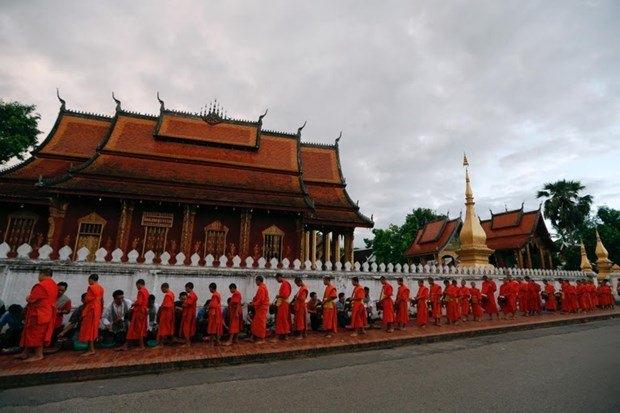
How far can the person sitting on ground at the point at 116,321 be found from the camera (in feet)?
21.1

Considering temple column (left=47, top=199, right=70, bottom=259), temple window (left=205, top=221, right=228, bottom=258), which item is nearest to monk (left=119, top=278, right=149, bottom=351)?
temple window (left=205, top=221, right=228, bottom=258)

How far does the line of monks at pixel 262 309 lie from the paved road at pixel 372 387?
4.55 ft

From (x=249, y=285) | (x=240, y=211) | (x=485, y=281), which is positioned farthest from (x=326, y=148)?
(x=249, y=285)

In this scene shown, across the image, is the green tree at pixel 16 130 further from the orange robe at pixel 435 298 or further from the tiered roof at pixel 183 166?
the orange robe at pixel 435 298

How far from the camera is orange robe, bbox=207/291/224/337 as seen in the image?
6.62 metres

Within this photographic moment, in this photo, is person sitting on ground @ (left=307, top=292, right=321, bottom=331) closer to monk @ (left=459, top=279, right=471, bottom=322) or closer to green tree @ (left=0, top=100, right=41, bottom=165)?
monk @ (left=459, top=279, right=471, bottom=322)

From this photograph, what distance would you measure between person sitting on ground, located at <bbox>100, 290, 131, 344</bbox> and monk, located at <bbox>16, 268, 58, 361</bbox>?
1017 millimetres

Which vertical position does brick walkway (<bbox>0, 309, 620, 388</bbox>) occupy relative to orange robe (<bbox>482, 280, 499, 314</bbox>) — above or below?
below

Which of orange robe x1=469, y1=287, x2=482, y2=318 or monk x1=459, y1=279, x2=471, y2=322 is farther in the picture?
orange robe x1=469, y1=287, x2=482, y2=318

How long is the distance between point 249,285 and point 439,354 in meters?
4.65

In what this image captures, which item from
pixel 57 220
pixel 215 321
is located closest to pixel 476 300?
pixel 215 321

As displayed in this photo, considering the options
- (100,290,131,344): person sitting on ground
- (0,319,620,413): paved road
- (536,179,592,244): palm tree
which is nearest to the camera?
(0,319,620,413): paved road

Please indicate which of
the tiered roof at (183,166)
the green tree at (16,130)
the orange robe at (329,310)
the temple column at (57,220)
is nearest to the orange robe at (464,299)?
the orange robe at (329,310)

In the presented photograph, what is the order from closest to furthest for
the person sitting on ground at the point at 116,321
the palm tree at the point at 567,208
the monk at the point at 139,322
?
the monk at the point at 139,322 < the person sitting on ground at the point at 116,321 < the palm tree at the point at 567,208
